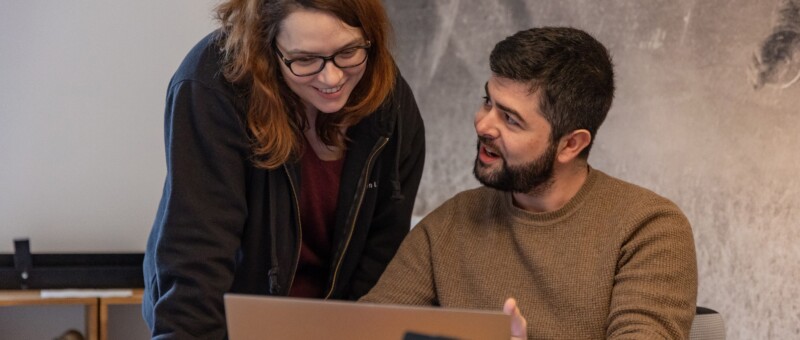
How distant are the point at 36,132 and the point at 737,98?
2066 millimetres

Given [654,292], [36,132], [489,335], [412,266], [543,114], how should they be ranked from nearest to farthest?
[489,335] → [654,292] → [543,114] → [412,266] → [36,132]

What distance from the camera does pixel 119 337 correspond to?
10.9 feet

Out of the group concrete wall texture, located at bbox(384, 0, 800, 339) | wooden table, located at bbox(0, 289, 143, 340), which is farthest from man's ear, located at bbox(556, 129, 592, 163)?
wooden table, located at bbox(0, 289, 143, 340)

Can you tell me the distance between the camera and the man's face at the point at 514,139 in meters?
1.80

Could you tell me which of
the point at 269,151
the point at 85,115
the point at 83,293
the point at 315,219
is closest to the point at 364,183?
the point at 315,219

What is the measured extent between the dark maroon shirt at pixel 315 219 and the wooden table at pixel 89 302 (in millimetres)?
1102

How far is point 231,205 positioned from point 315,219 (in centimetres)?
24

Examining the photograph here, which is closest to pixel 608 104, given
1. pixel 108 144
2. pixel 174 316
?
pixel 174 316

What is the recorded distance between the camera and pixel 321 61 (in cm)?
174

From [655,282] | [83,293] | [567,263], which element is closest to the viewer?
[655,282]

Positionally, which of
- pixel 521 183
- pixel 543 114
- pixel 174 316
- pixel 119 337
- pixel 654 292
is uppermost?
pixel 543 114

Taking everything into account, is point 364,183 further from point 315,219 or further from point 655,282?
point 655,282

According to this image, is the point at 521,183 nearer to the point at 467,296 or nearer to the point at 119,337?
the point at 467,296

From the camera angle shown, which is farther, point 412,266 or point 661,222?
point 412,266
